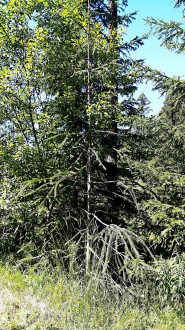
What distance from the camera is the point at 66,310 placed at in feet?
10.9

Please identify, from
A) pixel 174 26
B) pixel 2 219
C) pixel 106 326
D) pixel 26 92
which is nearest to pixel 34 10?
pixel 26 92

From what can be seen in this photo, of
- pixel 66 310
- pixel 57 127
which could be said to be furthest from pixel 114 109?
pixel 66 310

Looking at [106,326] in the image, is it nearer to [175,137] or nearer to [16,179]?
[16,179]

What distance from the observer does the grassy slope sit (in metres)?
3.12

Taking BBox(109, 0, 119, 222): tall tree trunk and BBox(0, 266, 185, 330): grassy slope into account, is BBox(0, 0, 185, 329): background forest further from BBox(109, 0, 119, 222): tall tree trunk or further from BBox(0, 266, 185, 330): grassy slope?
BBox(0, 266, 185, 330): grassy slope

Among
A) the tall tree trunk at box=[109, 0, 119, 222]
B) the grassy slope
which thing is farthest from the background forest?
the grassy slope

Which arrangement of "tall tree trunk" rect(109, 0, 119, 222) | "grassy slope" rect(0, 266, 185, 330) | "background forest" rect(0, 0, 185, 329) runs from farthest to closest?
"tall tree trunk" rect(109, 0, 119, 222)
"background forest" rect(0, 0, 185, 329)
"grassy slope" rect(0, 266, 185, 330)

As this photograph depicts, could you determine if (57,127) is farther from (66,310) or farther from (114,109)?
(66,310)

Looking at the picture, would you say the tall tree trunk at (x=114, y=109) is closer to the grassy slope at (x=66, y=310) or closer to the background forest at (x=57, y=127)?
the background forest at (x=57, y=127)

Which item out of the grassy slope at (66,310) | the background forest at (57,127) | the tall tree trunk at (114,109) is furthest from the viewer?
Answer: the tall tree trunk at (114,109)

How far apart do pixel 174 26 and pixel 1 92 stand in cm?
379

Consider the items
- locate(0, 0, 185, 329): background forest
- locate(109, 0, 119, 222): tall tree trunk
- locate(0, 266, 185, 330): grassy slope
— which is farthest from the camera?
locate(109, 0, 119, 222): tall tree trunk

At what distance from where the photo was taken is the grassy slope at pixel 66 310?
3115 mm

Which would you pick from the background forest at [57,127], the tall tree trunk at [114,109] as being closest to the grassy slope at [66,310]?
the background forest at [57,127]
